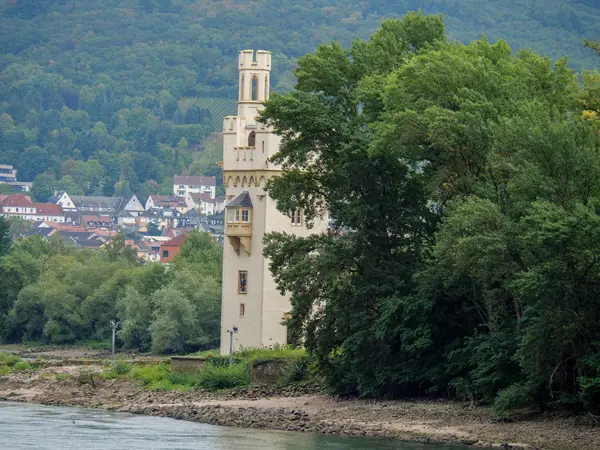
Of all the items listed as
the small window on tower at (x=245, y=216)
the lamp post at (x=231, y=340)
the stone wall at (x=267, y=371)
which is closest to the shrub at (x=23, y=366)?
the lamp post at (x=231, y=340)

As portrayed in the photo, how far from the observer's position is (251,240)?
284 feet

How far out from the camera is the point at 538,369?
50.4 metres

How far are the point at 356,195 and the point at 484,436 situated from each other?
580 inches

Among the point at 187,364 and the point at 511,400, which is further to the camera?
the point at 187,364

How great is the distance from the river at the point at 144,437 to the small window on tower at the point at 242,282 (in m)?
23.8

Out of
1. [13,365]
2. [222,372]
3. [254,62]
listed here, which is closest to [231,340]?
[222,372]

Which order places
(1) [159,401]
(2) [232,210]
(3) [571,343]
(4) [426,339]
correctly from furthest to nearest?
(2) [232,210] < (1) [159,401] < (4) [426,339] < (3) [571,343]

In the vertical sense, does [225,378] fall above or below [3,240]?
below

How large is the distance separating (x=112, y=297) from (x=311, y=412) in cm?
6843

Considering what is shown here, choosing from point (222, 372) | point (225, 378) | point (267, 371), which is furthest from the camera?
point (222, 372)

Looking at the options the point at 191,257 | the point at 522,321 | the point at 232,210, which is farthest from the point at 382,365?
the point at 191,257

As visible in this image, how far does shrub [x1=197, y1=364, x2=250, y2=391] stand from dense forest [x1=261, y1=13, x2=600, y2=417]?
20.9ft

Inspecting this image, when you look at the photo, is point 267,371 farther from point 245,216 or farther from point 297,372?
point 245,216

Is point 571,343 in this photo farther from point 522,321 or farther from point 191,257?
point 191,257
